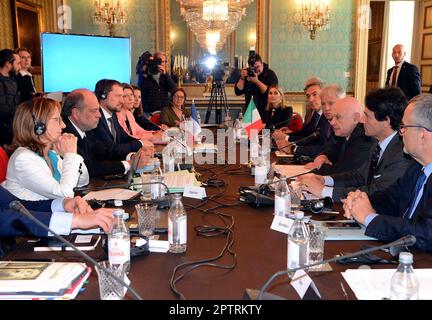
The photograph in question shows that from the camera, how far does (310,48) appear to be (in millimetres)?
6926

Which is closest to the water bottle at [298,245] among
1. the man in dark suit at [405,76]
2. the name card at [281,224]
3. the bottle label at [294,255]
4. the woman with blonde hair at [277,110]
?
the bottle label at [294,255]

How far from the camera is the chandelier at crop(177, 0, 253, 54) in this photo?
5176mm

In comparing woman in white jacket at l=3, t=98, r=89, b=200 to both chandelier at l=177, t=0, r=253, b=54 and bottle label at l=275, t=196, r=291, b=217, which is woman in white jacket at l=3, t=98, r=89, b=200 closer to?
bottle label at l=275, t=196, r=291, b=217

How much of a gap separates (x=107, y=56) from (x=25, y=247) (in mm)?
4817

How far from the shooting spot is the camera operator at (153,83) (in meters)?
5.59

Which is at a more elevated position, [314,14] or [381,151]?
[314,14]

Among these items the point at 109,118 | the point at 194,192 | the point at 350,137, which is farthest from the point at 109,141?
the point at 350,137

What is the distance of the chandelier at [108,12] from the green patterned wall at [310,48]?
2.28m

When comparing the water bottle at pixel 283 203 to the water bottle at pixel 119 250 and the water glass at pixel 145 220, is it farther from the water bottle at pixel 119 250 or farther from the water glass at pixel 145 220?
the water bottle at pixel 119 250

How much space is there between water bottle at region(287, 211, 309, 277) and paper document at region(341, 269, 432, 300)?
0.13m

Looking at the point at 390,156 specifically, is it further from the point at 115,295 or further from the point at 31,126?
the point at 31,126

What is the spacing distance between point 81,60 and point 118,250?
483 centimetres

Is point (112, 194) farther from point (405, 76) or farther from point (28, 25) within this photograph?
point (28, 25)
